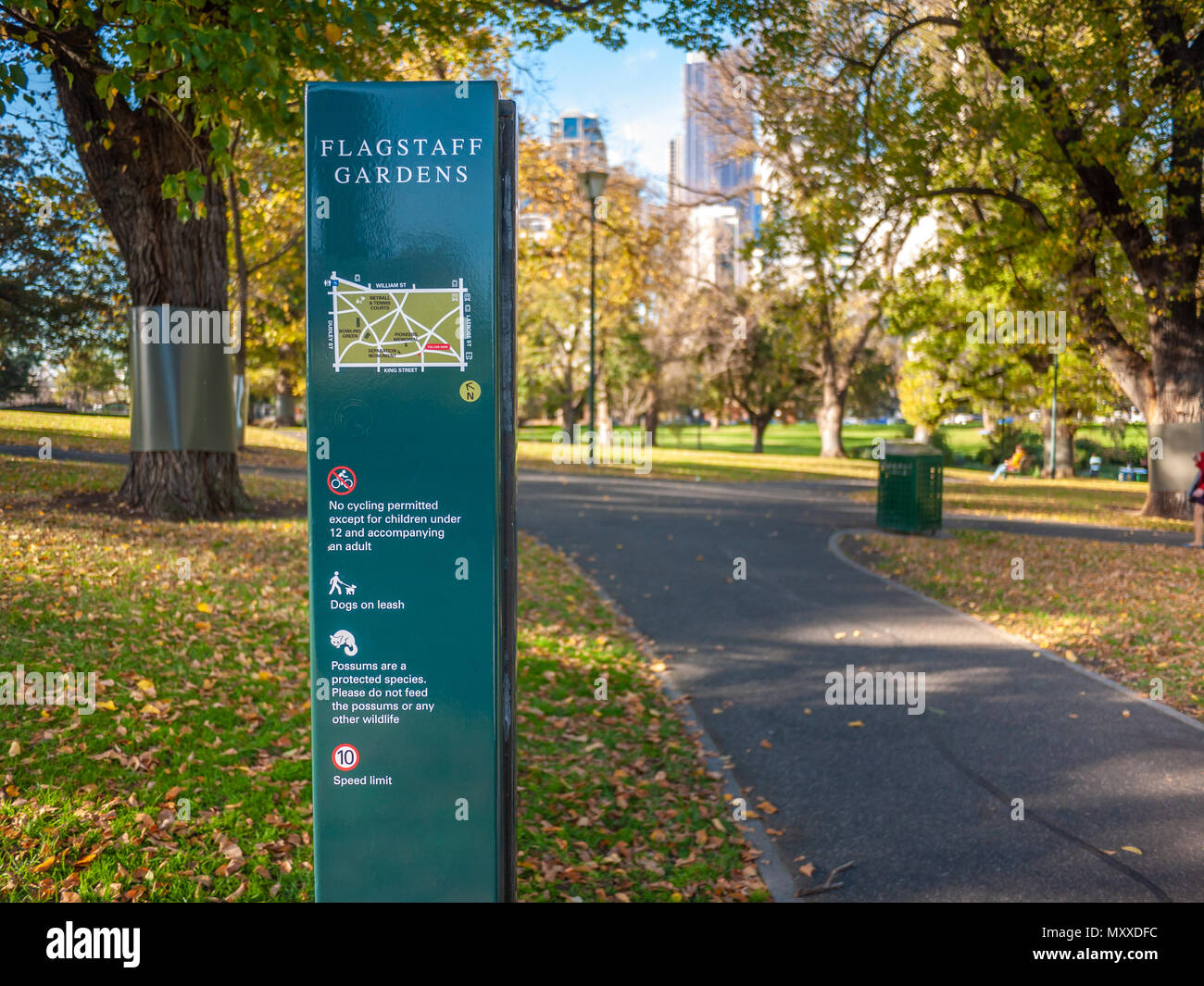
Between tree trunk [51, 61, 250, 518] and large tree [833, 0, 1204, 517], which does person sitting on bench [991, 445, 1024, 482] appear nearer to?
large tree [833, 0, 1204, 517]

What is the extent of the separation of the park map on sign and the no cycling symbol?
1.13 feet

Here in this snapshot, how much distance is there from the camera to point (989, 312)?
106ft

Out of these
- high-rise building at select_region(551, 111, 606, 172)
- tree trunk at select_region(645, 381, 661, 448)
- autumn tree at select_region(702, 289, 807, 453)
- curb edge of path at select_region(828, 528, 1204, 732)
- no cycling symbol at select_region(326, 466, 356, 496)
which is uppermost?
high-rise building at select_region(551, 111, 606, 172)

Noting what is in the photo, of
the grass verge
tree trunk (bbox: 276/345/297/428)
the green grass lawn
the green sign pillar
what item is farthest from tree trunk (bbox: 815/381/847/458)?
the green sign pillar

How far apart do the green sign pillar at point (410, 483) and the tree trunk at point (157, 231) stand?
771cm

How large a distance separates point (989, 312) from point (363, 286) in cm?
3264

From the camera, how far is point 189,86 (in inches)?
276

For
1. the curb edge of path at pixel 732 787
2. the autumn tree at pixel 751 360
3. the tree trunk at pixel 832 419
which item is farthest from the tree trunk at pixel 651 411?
the curb edge of path at pixel 732 787

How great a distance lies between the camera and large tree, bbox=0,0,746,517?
21.6 ft

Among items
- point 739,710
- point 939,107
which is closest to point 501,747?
point 739,710

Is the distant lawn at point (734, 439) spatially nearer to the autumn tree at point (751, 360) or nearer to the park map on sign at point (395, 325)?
the autumn tree at point (751, 360)

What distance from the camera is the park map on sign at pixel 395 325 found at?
10.6ft

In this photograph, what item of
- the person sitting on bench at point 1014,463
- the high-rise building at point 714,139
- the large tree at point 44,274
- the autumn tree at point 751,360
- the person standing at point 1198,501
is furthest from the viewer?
the autumn tree at point 751,360
